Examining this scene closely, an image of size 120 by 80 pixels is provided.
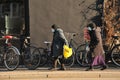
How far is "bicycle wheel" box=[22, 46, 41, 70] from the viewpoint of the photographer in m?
15.8

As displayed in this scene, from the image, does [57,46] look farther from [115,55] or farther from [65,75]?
[115,55]

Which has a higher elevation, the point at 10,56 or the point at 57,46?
the point at 57,46

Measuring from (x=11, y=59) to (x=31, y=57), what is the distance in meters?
0.77

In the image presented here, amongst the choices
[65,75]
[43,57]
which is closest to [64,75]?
[65,75]

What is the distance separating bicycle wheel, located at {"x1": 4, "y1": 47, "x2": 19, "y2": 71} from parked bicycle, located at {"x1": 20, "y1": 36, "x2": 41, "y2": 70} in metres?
0.48

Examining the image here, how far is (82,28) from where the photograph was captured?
17078 millimetres

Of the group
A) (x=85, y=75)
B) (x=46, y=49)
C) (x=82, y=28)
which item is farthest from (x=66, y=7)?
Answer: (x=85, y=75)

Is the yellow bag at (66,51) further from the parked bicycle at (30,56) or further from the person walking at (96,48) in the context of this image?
the parked bicycle at (30,56)

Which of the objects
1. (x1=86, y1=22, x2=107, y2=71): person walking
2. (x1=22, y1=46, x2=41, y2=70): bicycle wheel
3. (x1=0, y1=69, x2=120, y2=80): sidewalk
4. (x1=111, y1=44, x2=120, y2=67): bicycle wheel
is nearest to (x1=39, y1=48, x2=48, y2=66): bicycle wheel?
(x1=22, y1=46, x2=41, y2=70): bicycle wheel

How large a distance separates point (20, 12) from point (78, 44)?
2828mm

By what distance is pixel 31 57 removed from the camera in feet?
52.3

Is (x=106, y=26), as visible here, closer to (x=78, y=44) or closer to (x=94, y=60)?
(x=78, y=44)

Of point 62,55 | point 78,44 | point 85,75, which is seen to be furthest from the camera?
point 78,44

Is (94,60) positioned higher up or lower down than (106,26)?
lower down
